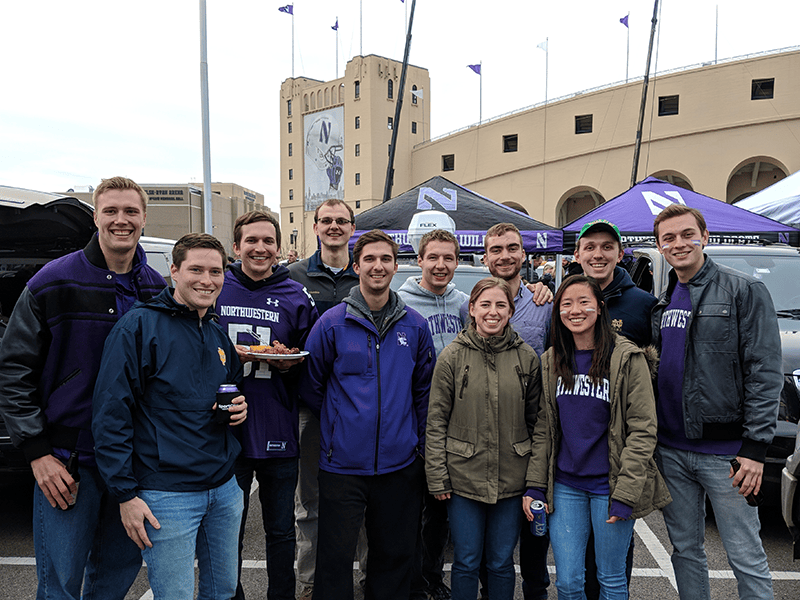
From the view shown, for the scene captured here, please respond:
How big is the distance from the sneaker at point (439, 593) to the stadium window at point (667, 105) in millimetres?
35858

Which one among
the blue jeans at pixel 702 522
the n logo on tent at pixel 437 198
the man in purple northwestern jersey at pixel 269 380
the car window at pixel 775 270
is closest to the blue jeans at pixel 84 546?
the man in purple northwestern jersey at pixel 269 380

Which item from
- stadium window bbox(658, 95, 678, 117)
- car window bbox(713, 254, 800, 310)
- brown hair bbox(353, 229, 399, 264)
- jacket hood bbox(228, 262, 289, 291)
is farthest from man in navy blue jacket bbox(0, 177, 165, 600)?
stadium window bbox(658, 95, 678, 117)

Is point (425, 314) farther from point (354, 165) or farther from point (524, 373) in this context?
point (354, 165)

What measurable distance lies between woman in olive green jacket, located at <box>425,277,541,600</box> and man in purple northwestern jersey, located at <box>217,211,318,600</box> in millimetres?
842

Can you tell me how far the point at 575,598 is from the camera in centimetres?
279

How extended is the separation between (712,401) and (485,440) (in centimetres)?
118

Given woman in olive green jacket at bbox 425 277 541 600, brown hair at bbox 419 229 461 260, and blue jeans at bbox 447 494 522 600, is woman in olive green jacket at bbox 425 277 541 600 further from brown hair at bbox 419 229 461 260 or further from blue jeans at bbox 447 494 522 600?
brown hair at bbox 419 229 461 260

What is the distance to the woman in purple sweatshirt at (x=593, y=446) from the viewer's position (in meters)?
2.72

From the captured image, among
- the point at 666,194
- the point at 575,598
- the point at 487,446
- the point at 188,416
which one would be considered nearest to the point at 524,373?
the point at 487,446

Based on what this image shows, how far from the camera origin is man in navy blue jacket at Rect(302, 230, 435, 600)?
9.66ft

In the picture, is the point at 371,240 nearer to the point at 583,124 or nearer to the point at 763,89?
the point at 763,89

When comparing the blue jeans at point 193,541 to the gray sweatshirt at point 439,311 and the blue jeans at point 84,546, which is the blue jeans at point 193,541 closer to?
the blue jeans at point 84,546

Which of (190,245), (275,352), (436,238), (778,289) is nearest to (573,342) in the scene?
(436,238)

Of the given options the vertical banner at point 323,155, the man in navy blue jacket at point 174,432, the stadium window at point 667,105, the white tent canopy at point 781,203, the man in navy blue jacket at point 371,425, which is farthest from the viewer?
the vertical banner at point 323,155
